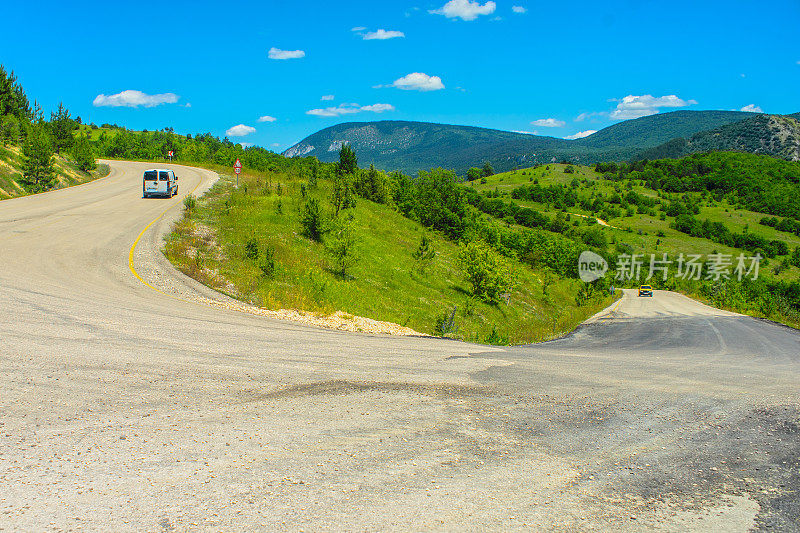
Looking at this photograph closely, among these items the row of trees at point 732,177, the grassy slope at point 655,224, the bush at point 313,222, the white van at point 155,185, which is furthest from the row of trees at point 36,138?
the row of trees at point 732,177

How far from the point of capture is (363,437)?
216 inches

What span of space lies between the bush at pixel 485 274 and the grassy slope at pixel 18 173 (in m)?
33.6

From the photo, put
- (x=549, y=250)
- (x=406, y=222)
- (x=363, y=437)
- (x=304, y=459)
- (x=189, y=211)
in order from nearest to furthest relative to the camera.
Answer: (x=304, y=459), (x=363, y=437), (x=189, y=211), (x=406, y=222), (x=549, y=250)

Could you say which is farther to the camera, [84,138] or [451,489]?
[84,138]

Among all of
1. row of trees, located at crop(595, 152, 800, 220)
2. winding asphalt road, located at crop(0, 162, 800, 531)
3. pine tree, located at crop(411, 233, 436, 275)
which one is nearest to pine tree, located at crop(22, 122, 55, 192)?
winding asphalt road, located at crop(0, 162, 800, 531)

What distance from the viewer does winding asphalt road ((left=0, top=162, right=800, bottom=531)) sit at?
397 cm

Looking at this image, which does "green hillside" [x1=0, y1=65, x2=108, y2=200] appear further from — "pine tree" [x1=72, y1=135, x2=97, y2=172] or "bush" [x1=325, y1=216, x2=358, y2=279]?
"bush" [x1=325, y1=216, x2=358, y2=279]

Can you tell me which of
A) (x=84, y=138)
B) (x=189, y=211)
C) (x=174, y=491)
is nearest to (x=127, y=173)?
(x=84, y=138)

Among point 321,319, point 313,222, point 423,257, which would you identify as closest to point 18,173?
point 313,222

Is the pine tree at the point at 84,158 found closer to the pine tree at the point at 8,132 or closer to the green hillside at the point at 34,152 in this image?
the green hillside at the point at 34,152

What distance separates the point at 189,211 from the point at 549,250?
50.9m

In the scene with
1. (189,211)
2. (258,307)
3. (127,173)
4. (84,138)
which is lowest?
(258,307)

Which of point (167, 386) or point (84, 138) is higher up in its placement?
point (84, 138)

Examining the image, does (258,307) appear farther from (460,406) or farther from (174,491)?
(174,491)
